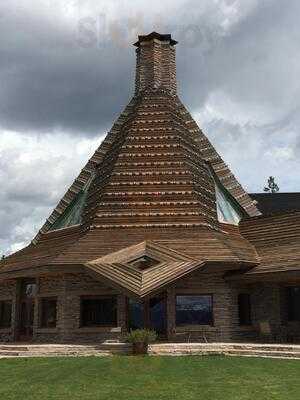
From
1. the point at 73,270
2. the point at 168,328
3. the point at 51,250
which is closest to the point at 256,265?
the point at 168,328

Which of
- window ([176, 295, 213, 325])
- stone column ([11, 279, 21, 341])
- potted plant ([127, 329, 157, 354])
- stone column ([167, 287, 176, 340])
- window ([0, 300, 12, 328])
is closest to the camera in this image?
potted plant ([127, 329, 157, 354])

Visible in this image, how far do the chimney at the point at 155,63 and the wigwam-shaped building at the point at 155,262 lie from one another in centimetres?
535

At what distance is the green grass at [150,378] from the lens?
10406 mm

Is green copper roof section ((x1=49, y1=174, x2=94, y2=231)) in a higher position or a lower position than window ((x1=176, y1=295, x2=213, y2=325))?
higher

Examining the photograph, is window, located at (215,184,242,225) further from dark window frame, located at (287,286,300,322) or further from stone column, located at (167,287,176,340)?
stone column, located at (167,287,176,340)

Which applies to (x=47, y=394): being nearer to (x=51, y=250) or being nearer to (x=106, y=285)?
(x=106, y=285)

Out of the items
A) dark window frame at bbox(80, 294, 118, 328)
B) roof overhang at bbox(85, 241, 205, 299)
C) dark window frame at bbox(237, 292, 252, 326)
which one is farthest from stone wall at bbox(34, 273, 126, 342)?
dark window frame at bbox(237, 292, 252, 326)

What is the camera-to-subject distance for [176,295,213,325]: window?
21.4 meters

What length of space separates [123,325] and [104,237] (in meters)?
3.97

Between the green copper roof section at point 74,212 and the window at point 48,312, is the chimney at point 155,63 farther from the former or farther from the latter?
the window at point 48,312

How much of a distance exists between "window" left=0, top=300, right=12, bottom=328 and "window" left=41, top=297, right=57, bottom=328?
10.1ft

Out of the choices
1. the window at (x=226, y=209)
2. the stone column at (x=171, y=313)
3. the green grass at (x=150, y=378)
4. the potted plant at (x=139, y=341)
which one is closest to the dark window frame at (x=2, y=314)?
the stone column at (x=171, y=313)

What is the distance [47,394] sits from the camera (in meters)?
10.6

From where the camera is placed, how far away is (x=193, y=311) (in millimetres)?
21469
